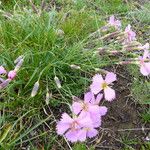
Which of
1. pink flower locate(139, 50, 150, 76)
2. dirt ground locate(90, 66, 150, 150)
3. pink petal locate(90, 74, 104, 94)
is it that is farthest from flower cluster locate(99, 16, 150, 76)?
pink petal locate(90, 74, 104, 94)

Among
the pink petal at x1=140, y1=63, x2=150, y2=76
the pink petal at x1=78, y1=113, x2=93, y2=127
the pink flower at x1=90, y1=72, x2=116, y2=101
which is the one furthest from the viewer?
the pink petal at x1=140, y1=63, x2=150, y2=76

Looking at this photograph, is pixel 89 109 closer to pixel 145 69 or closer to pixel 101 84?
pixel 101 84

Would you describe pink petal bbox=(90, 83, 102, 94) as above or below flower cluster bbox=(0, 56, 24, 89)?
below

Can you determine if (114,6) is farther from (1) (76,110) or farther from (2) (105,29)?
(1) (76,110)

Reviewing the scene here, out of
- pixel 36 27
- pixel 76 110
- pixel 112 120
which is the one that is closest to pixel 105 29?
pixel 36 27

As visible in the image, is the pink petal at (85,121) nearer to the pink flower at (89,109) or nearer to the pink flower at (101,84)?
the pink flower at (89,109)

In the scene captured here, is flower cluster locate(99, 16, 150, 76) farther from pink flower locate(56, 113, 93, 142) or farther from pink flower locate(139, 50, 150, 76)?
pink flower locate(56, 113, 93, 142)

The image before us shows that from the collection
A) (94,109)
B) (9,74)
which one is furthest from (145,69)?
(9,74)
